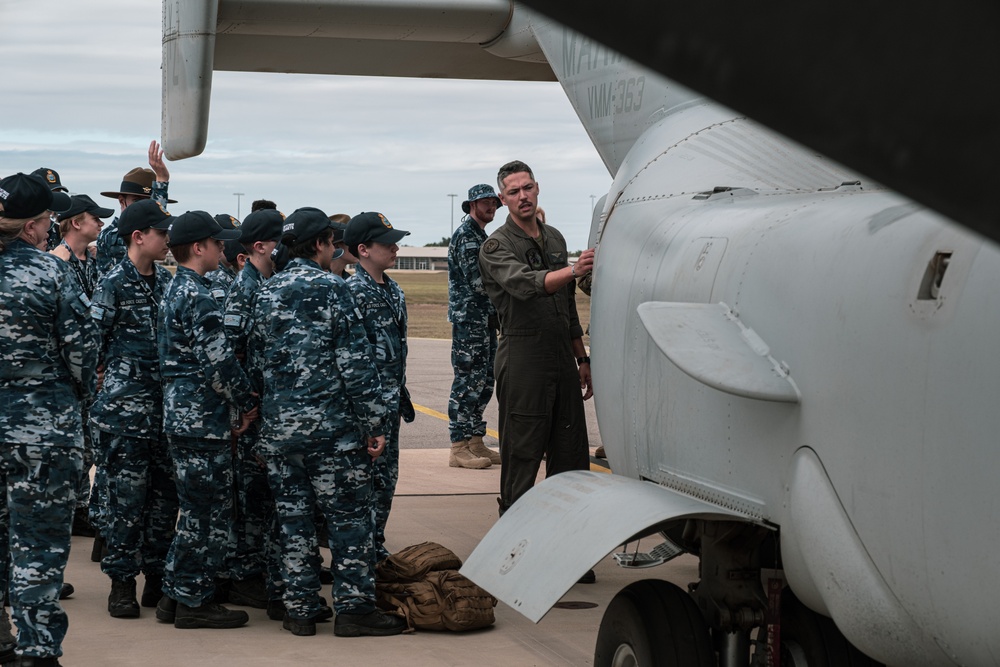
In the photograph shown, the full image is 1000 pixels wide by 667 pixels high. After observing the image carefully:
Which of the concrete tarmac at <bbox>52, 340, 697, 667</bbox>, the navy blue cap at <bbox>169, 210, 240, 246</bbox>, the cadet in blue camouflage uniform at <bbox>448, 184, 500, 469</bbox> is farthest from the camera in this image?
the cadet in blue camouflage uniform at <bbox>448, 184, 500, 469</bbox>

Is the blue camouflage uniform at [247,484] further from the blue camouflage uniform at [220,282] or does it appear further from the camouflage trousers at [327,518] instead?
the blue camouflage uniform at [220,282]

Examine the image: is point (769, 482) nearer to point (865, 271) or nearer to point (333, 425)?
point (865, 271)

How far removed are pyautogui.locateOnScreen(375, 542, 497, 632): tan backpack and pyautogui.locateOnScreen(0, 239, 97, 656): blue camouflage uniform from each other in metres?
1.58

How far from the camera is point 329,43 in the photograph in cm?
687

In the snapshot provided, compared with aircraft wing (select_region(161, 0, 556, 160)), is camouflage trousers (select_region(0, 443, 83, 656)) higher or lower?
lower

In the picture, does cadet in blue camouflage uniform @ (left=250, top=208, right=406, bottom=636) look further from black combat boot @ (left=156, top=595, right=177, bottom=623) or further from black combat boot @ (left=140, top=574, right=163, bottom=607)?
black combat boot @ (left=140, top=574, right=163, bottom=607)

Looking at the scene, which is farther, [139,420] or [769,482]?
[139,420]

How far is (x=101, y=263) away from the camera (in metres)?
7.24

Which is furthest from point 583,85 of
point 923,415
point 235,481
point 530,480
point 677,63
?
point 677,63

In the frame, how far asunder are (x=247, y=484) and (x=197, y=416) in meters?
0.77

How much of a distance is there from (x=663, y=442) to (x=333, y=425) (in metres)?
2.02

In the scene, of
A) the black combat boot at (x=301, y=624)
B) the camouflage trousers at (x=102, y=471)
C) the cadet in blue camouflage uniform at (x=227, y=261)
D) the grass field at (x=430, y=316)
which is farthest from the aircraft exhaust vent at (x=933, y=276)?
the grass field at (x=430, y=316)

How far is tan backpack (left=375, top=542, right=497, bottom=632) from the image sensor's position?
5.23m

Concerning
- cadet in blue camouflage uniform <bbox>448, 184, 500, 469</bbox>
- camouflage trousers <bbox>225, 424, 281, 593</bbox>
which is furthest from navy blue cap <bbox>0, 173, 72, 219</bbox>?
cadet in blue camouflage uniform <bbox>448, 184, 500, 469</bbox>
